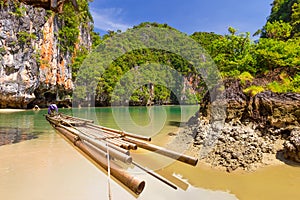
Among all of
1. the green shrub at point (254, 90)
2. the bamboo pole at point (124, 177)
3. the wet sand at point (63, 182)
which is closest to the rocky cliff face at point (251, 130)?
the green shrub at point (254, 90)

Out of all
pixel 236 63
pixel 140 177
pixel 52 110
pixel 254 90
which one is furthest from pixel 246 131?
pixel 52 110

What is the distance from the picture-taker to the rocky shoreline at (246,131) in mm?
4562

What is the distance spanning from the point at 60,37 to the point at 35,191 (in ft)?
96.7

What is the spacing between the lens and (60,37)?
29266mm

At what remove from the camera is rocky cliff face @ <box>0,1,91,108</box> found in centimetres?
2126

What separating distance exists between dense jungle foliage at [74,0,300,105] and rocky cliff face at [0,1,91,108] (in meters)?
7.05

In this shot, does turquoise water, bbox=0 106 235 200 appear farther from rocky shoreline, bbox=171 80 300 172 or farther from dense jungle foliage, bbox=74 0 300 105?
dense jungle foliage, bbox=74 0 300 105

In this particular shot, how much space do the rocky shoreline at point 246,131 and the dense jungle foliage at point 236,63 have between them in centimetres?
59

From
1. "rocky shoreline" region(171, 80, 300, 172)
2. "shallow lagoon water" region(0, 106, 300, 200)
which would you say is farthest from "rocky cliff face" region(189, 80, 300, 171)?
"shallow lagoon water" region(0, 106, 300, 200)

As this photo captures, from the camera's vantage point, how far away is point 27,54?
23.1 metres

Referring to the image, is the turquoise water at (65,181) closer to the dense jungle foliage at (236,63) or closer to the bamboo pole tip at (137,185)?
the bamboo pole tip at (137,185)

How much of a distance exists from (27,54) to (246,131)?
24.2 metres

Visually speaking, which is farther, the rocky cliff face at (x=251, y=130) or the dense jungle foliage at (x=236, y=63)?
the dense jungle foliage at (x=236, y=63)

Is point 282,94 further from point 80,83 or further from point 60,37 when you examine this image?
point 80,83
